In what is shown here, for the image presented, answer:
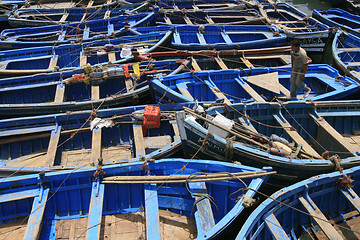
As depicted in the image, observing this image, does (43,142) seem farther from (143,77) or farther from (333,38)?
(333,38)

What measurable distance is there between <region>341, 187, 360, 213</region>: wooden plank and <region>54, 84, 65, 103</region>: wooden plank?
9.33 meters

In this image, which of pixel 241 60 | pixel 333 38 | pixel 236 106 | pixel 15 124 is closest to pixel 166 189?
pixel 236 106

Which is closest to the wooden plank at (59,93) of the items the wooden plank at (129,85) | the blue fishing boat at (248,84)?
the wooden plank at (129,85)

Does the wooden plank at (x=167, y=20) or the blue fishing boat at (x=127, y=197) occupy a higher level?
the wooden plank at (x=167, y=20)

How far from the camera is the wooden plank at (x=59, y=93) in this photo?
447 inches

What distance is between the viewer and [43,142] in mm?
10148

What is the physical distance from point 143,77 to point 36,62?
540 centimetres

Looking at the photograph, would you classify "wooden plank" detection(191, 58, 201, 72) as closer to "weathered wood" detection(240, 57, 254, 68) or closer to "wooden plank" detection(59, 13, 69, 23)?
"weathered wood" detection(240, 57, 254, 68)

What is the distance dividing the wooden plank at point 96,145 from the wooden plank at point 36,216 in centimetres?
153

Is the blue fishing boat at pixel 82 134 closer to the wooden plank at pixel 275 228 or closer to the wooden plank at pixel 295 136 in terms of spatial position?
the wooden plank at pixel 295 136

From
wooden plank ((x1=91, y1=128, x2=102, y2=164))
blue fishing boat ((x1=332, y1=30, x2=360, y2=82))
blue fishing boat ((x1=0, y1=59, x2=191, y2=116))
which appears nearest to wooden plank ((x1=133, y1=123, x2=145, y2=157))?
wooden plank ((x1=91, y1=128, x2=102, y2=164))

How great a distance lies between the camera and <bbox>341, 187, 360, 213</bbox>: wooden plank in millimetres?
6914

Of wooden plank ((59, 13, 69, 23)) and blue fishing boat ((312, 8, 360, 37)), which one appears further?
wooden plank ((59, 13, 69, 23))

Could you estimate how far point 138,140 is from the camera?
30.1 feet
